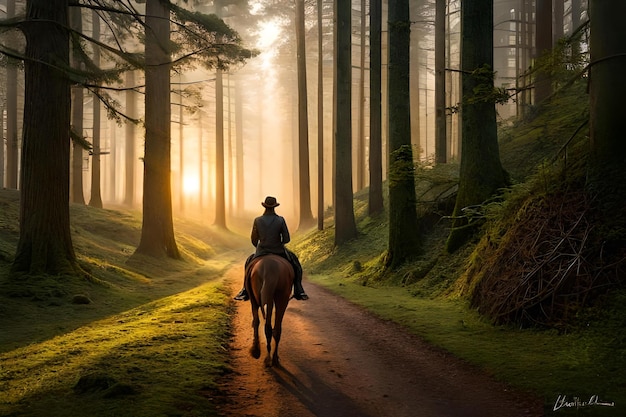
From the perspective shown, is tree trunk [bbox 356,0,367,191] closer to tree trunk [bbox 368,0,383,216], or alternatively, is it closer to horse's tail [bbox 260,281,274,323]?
tree trunk [bbox 368,0,383,216]

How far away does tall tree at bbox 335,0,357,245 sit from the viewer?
20.2 meters

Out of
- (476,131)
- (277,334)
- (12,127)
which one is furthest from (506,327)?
(12,127)

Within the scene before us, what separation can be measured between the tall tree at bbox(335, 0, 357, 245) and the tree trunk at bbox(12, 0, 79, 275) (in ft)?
38.0

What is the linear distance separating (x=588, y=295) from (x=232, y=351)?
544cm

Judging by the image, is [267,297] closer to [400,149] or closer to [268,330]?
[268,330]

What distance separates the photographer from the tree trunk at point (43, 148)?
1090 centimetres

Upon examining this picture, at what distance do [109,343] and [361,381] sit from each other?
3999 mm

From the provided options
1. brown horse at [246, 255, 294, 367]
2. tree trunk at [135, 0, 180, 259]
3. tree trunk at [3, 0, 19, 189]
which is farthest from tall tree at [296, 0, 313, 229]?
brown horse at [246, 255, 294, 367]

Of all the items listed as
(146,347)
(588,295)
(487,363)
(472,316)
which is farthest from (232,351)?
(588,295)

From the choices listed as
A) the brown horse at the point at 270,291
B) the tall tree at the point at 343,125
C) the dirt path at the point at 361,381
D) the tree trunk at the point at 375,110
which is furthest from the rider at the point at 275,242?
the tree trunk at the point at 375,110

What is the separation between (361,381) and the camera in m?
5.78

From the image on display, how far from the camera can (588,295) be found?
656cm

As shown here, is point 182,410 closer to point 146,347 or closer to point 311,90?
point 146,347

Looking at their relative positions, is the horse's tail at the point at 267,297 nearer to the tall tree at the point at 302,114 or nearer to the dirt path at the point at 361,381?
the dirt path at the point at 361,381
